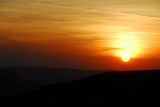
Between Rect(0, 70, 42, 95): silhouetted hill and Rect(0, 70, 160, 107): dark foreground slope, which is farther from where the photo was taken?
Rect(0, 70, 42, 95): silhouetted hill

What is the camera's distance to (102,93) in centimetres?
3922

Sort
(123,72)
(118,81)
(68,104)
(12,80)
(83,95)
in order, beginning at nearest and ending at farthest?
(68,104), (83,95), (118,81), (123,72), (12,80)

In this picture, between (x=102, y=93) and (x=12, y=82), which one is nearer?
(x=102, y=93)

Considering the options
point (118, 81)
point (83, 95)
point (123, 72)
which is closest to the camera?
point (83, 95)

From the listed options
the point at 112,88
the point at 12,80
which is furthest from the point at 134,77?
the point at 12,80

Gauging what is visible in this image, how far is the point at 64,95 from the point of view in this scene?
39156 mm

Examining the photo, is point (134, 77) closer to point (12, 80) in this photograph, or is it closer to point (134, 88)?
point (134, 88)

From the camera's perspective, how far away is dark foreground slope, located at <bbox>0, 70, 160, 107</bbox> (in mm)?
35281

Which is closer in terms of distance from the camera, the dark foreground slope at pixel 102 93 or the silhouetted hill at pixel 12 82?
the dark foreground slope at pixel 102 93

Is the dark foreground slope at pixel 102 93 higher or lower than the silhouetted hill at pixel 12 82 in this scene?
lower

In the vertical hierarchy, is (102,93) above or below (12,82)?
below

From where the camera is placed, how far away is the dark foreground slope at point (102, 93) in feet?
116

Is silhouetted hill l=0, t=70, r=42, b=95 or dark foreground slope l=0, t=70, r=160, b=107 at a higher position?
silhouetted hill l=0, t=70, r=42, b=95

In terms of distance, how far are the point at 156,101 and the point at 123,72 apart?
46.0ft
